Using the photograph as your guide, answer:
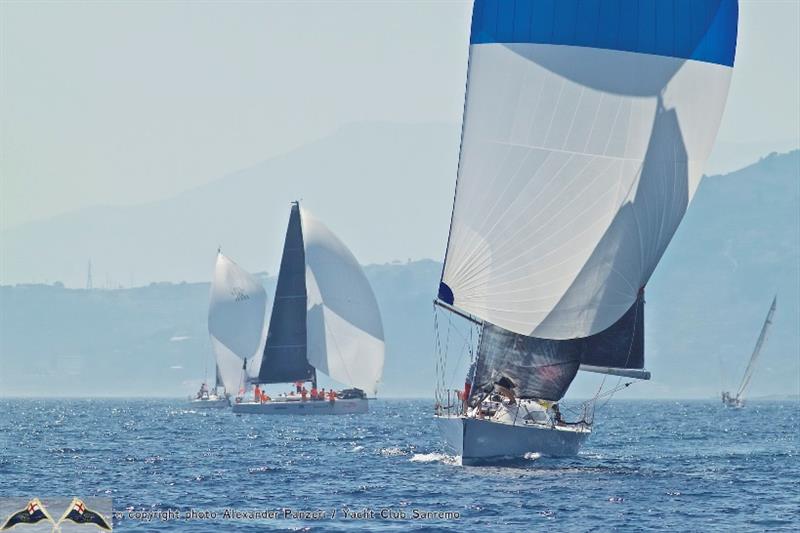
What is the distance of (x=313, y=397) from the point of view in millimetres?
102875

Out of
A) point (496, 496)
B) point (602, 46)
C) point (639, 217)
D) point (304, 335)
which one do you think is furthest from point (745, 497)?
point (304, 335)

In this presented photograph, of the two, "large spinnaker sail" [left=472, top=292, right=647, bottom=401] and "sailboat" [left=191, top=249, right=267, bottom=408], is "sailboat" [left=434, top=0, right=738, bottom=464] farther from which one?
"sailboat" [left=191, top=249, right=267, bottom=408]

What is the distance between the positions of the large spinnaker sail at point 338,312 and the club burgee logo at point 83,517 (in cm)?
6454

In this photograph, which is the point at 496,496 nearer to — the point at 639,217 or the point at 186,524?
the point at 186,524

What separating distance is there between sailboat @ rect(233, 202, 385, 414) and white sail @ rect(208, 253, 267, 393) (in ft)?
50.6

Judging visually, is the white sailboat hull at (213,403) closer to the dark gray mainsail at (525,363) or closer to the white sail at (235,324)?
the white sail at (235,324)

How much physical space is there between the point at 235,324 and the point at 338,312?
68.5 ft

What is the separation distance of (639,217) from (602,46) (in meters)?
5.40

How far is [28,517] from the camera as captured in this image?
108ft

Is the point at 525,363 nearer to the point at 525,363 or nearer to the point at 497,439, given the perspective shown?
the point at 525,363

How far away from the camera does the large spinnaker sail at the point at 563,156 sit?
4725 cm

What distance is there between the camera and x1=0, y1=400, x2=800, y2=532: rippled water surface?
36.3 m

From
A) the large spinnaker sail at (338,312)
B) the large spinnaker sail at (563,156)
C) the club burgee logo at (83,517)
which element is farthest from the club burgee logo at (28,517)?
the large spinnaker sail at (338,312)

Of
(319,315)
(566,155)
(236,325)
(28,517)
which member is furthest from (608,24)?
(236,325)
